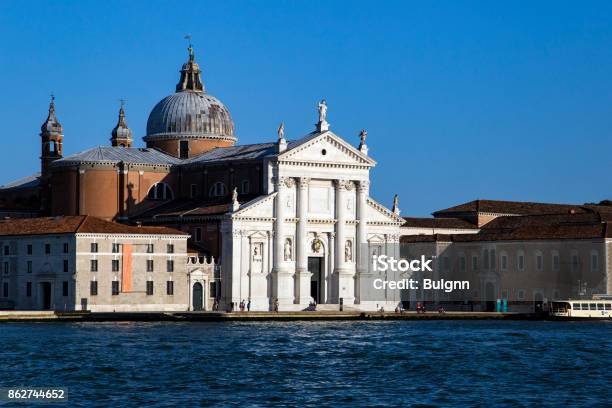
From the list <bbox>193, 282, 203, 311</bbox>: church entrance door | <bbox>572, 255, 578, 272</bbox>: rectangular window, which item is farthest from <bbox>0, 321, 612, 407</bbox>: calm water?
<bbox>572, 255, 578, 272</bbox>: rectangular window

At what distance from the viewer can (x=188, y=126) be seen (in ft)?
297

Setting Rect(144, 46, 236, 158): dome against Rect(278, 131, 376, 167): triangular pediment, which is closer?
Rect(278, 131, 376, 167): triangular pediment

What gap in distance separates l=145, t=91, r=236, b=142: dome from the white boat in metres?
22.0

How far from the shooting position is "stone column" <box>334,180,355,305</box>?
8150 centimetres

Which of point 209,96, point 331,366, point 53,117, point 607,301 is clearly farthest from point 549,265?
point 331,366

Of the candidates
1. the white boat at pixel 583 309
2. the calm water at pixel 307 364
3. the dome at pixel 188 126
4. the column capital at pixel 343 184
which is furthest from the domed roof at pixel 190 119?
the calm water at pixel 307 364

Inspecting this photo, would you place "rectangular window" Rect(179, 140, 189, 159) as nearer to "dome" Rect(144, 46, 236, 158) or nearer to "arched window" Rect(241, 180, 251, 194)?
"dome" Rect(144, 46, 236, 158)

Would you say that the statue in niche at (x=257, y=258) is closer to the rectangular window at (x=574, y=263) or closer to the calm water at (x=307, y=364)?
the calm water at (x=307, y=364)

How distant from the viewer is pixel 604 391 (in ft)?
141

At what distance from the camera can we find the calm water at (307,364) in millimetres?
41438

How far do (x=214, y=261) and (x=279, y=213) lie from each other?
12.2ft

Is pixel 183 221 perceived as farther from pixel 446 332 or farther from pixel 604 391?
pixel 604 391

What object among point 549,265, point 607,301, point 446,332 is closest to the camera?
point 446,332

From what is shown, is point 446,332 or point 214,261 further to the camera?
point 214,261
